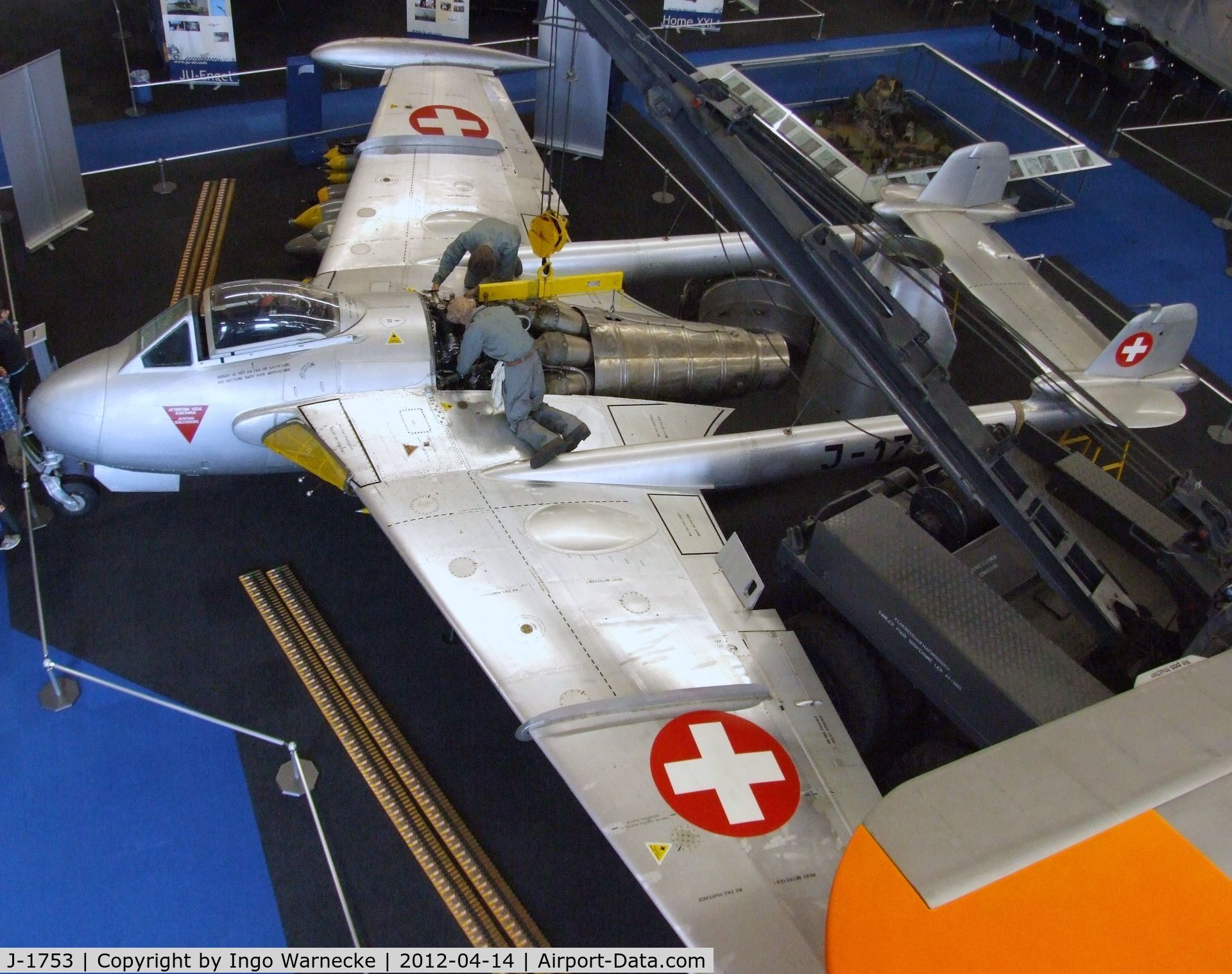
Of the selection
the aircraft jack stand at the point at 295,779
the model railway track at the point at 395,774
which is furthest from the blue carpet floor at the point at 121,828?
the model railway track at the point at 395,774

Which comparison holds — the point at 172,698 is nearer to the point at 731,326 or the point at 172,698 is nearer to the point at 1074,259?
the point at 731,326

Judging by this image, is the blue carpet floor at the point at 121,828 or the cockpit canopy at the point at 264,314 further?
the cockpit canopy at the point at 264,314

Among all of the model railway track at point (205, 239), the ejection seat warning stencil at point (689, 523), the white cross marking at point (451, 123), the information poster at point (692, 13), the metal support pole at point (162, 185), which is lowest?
the ejection seat warning stencil at point (689, 523)

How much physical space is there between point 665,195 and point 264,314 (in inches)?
268

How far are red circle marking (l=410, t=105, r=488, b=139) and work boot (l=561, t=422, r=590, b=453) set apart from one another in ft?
16.1

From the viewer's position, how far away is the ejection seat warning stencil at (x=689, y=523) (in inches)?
272

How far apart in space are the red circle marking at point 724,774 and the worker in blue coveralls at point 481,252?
4.14 meters

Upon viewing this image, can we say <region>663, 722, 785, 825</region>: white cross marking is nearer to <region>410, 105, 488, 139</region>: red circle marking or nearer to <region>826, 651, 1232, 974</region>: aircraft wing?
<region>826, 651, 1232, 974</region>: aircraft wing

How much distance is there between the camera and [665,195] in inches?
486

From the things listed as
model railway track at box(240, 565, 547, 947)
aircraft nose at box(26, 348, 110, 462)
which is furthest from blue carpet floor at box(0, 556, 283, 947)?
aircraft nose at box(26, 348, 110, 462)

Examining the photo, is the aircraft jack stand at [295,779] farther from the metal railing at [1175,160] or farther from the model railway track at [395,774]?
the metal railing at [1175,160]

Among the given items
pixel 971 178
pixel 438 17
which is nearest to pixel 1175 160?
pixel 971 178

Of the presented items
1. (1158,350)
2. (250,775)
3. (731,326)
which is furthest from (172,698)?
(1158,350)

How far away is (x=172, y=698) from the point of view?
21.1 ft
